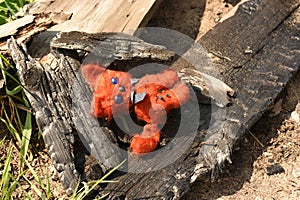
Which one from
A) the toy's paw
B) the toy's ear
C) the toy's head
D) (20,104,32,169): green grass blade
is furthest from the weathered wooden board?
the toy's paw

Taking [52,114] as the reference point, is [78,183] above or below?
below

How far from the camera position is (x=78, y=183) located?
10.1ft

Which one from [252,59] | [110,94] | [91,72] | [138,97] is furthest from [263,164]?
[91,72]

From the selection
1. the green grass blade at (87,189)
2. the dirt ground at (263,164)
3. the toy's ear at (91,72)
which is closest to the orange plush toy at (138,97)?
the toy's ear at (91,72)

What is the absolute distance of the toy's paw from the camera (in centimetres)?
323

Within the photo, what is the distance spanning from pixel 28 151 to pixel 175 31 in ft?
4.88

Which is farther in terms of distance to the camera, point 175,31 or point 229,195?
point 175,31

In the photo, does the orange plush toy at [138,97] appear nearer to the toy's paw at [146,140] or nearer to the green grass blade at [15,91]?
the toy's paw at [146,140]

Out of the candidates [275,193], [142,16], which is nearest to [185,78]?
[142,16]

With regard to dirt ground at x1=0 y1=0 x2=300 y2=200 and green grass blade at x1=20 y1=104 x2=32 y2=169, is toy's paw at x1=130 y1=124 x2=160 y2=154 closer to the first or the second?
dirt ground at x1=0 y1=0 x2=300 y2=200

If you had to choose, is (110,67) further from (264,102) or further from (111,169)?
(264,102)

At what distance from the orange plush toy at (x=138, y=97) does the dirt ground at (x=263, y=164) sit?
1.52 feet

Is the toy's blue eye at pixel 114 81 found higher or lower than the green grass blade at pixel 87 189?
higher

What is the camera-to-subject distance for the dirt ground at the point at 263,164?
11.0 ft
